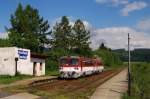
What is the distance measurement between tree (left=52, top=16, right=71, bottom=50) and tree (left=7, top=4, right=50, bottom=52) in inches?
Result: 295

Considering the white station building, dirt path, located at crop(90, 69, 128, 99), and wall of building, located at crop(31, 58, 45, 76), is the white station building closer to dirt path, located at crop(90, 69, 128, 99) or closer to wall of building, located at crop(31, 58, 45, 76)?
wall of building, located at crop(31, 58, 45, 76)

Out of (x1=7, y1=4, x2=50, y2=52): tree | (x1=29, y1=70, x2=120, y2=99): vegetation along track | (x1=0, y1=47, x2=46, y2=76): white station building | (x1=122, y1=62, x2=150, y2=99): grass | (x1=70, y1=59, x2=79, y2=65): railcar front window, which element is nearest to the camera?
(x1=122, y1=62, x2=150, y2=99): grass

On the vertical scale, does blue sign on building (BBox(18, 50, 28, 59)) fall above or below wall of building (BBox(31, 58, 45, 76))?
above

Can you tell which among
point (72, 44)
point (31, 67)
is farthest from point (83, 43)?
point (31, 67)

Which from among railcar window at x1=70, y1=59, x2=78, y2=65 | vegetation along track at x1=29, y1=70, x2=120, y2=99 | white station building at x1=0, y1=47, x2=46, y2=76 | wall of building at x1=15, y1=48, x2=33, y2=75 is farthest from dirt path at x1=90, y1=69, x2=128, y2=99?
wall of building at x1=15, y1=48, x2=33, y2=75

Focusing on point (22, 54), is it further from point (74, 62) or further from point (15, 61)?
point (74, 62)

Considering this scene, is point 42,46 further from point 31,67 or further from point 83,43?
point 31,67

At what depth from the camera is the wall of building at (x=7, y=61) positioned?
47.2 m

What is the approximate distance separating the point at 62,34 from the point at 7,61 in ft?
250

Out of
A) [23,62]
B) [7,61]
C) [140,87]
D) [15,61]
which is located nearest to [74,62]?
[23,62]

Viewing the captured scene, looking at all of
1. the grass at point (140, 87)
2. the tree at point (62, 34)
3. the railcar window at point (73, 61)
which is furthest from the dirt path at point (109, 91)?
the tree at point (62, 34)

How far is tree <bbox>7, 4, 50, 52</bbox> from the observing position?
98331 mm

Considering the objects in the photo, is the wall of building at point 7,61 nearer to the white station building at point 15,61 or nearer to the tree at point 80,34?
the white station building at point 15,61

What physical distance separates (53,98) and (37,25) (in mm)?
84157
